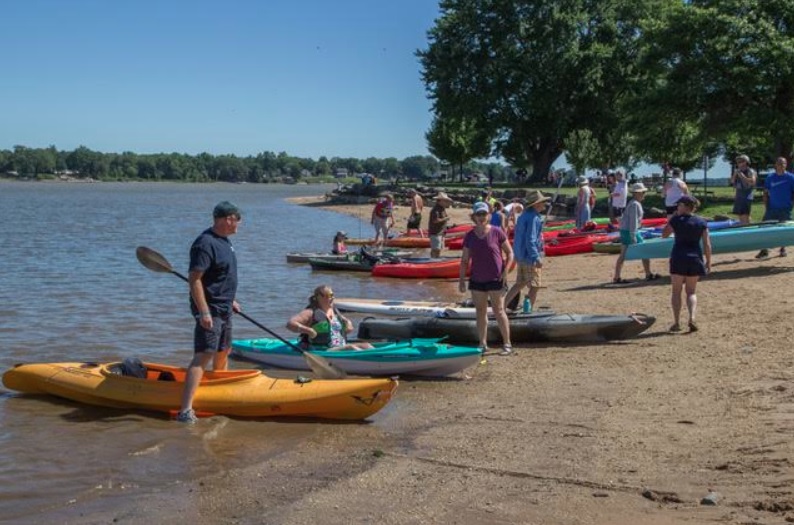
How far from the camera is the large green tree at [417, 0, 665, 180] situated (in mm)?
49094

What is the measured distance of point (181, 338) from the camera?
11.9 metres

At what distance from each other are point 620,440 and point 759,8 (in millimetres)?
25317

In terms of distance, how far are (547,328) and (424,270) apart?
7.87 metres

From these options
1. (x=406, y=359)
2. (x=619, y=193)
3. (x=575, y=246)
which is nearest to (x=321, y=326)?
(x=406, y=359)

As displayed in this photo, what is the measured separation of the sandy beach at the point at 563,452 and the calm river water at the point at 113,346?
0.52 m

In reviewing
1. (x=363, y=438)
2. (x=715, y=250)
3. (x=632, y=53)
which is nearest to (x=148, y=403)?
(x=363, y=438)

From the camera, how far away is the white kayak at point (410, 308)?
11062 millimetres

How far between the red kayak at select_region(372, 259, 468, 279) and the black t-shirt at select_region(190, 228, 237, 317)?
10.9 m

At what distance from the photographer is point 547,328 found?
10461mm

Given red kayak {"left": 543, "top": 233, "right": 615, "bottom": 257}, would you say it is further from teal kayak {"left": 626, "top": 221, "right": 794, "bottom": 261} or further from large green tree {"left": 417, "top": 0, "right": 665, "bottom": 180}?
large green tree {"left": 417, "top": 0, "right": 665, "bottom": 180}

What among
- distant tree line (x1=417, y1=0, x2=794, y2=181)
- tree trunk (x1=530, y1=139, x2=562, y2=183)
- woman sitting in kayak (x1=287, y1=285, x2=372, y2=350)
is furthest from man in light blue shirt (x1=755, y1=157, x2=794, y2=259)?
tree trunk (x1=530, y1=139, x2=562, y2=183)

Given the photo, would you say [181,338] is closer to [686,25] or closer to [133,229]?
[686,25]

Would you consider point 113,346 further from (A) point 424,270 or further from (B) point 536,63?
(B) point 536,63

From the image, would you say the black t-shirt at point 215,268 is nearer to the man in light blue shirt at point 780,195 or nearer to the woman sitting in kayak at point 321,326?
the woman sitting in kayak at point 321,326
